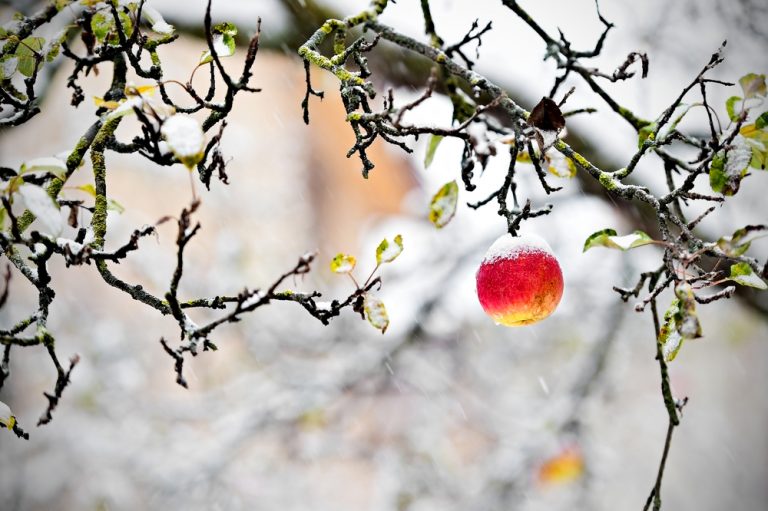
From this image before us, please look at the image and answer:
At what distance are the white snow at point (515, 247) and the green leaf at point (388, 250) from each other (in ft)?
0.76

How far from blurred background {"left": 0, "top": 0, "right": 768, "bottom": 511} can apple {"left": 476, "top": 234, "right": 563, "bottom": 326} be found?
10 cm

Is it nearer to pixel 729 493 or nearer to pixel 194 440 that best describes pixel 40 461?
pixel 194 440

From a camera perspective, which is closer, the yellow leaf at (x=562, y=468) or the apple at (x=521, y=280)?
the apple at (x=521, y=280)

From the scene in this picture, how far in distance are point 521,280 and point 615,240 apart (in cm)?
25

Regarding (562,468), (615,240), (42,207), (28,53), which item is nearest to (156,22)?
(28,53)

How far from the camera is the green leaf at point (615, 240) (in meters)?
0.71

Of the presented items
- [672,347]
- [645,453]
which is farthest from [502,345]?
[672,347]

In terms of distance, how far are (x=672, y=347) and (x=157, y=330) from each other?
5839 mm

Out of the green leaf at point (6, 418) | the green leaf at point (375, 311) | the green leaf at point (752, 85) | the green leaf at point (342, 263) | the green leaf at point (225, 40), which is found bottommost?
the green leaf at point (6, 418)

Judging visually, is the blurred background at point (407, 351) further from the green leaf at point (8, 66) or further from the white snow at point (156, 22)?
the green leaf at point (8, 66)

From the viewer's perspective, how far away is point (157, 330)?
5871 mm

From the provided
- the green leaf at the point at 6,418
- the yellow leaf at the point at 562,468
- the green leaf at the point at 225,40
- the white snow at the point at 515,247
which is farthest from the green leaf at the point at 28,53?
the yellow leaf at the point at 562,468

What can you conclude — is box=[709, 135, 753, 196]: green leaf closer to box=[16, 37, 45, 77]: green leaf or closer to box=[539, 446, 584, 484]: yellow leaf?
box=[16, 37, 45, 77]: green leaf

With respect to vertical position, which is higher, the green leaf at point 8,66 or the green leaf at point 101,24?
the green leaf at point 101,24
